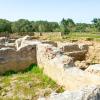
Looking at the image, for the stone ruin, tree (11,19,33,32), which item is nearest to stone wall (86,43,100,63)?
the stone ruin

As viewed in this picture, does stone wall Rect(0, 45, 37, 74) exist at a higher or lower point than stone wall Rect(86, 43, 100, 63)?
Result: higher

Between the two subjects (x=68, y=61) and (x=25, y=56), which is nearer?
(x=68, y=61)

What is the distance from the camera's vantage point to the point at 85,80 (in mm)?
8039

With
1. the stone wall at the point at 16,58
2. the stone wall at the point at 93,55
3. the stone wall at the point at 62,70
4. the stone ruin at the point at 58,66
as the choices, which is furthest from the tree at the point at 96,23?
the stone wall at the point at 62,70

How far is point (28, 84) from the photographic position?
10.4 m

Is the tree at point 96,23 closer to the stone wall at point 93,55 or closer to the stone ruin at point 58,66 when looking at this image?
the stone wall at point 93,55

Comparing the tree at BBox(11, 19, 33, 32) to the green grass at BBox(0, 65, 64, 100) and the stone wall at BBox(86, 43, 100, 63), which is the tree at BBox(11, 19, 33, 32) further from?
the green grass at BBox(0, 65, 64, 100)

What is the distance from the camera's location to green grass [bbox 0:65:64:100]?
935cm

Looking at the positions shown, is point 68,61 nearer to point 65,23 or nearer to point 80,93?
point 80,93

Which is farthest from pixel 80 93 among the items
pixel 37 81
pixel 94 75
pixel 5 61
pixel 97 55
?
pixel 97 55

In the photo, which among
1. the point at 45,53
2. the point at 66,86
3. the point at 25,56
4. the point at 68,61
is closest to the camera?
the point at 66,86

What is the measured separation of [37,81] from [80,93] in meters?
5.88

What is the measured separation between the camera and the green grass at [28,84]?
9.35m

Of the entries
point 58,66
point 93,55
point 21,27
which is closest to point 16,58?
point 58,66
